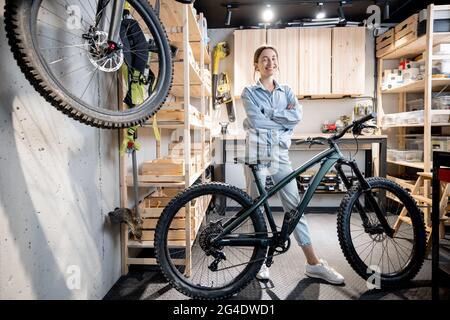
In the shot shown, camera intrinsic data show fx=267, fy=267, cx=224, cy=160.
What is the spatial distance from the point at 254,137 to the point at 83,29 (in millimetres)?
1074

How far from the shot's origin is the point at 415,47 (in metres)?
3.01

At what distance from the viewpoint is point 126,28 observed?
124cm

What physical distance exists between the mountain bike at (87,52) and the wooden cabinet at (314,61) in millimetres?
2322

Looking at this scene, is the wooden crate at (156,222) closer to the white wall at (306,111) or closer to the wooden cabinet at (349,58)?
the white wall at (306,111)

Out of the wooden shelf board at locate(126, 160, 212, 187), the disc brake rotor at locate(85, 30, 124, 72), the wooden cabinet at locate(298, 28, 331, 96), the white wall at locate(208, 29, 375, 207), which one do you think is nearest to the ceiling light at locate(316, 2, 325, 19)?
the wooden cabinet at locate(298, 28, 331, 96)

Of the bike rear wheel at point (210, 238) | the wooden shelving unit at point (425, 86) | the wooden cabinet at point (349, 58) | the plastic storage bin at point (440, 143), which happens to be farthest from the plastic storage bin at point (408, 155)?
the bike rear wheel at point (210, 238)

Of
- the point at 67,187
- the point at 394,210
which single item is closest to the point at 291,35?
the point at 394,210

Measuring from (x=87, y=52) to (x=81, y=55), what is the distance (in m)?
0.14

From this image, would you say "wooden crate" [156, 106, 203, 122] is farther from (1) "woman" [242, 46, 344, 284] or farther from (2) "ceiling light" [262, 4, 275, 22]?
(2) "ceiling light" [262, 4, 275, 22]

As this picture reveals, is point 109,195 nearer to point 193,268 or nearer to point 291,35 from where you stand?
point 193,268

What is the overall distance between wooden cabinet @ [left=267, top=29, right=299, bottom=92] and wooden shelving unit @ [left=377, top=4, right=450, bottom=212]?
111 centimetres

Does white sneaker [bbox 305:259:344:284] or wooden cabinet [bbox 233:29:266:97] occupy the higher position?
wooden cabinet [bbox 233:29:266:97]

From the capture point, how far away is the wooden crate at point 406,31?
2.70 m

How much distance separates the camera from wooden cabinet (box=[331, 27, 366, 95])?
324 centimetres
